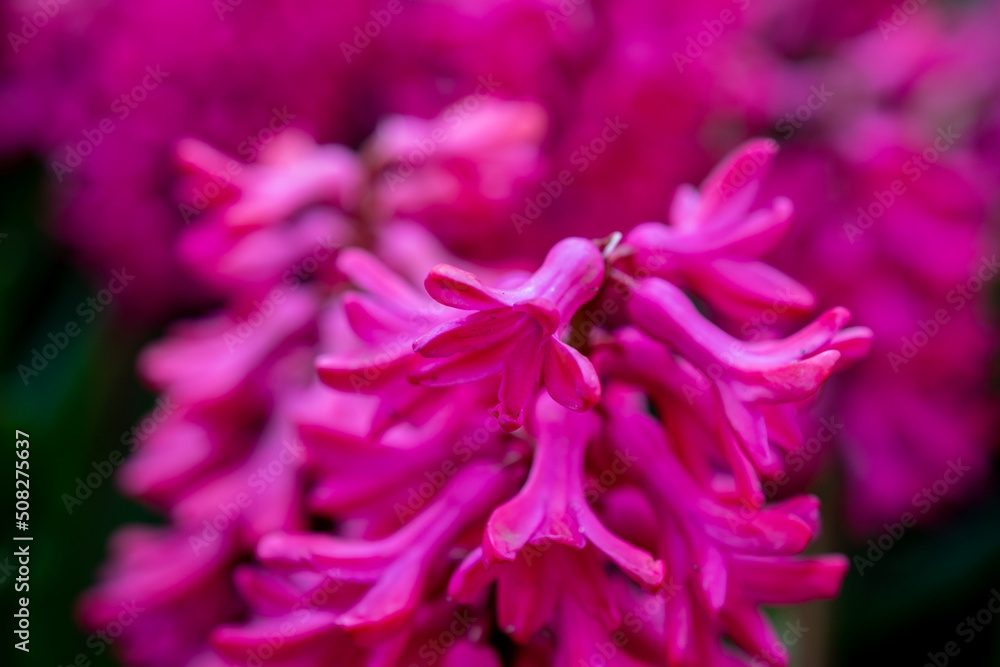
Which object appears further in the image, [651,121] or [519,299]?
[651,121]

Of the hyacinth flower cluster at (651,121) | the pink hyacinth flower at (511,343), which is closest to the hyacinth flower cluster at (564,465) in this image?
the pink hyacinth flower at (511,343)

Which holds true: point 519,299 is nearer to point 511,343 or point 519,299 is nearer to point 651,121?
point 511,343

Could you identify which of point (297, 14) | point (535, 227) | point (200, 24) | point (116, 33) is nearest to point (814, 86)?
point (535, 227)

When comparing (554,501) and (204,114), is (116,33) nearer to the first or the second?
(204,114)

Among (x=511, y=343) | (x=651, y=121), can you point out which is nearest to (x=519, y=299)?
(x=511, y=343)

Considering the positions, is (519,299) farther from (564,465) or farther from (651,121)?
(651,121)

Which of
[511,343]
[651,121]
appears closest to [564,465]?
[511,343]

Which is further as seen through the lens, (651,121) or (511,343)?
(651,121)

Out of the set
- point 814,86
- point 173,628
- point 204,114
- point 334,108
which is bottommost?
point 173,628
